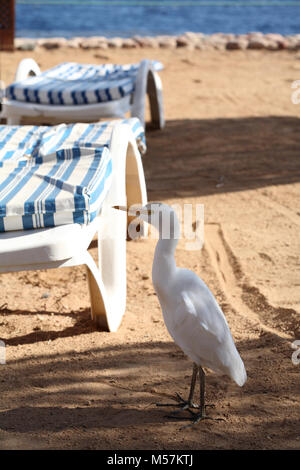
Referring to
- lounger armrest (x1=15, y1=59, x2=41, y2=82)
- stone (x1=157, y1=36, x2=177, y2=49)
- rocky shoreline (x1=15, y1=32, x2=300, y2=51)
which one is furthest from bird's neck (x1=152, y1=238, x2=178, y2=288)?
stone (x1=157, y1=36, x2=177, y2=49)

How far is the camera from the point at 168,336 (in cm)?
350

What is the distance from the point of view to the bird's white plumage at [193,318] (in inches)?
102

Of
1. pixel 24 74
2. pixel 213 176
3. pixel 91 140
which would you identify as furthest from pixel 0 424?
pixel 24 74

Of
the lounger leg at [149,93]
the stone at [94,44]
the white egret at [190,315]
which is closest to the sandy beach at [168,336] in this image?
the white egret at [190,315]

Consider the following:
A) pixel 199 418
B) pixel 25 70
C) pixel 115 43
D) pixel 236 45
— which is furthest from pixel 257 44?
pixel 199 418

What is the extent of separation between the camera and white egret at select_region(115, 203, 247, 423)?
2.59m

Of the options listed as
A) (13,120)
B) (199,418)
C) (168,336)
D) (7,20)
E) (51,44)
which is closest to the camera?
(199,418)

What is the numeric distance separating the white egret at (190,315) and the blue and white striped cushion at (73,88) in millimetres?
4021

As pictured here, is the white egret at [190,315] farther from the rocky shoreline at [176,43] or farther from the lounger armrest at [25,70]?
the rocky shoreline at [176,43]

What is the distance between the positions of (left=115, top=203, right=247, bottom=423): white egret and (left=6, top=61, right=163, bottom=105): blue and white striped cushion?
4.02 meters

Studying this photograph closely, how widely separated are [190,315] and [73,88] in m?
4.66

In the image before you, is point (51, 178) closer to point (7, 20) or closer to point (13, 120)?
point (13, 120)
